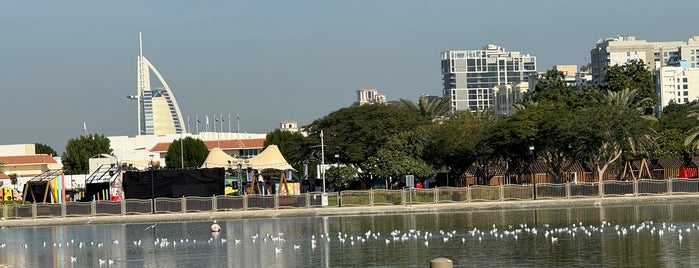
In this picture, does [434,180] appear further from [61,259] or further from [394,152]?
[61,259]

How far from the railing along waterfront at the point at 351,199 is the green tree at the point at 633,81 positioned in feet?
113

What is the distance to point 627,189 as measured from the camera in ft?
235

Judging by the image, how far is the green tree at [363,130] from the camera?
318ft

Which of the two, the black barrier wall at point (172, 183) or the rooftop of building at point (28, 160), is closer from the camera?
the black barrier wall at point (172, 183)

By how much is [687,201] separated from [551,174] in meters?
22.4

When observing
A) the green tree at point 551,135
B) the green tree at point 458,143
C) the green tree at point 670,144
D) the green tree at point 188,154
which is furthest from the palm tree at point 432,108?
the green tree at point 188,154

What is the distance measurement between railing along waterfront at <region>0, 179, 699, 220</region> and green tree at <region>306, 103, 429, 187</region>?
80.0ft

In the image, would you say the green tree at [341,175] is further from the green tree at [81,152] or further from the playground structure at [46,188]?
the green tree at [81,152]

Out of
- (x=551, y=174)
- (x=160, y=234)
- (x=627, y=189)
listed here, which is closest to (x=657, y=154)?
(x=551, y=174)

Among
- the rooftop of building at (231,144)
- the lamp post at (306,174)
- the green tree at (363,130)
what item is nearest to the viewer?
the green tree at (363,130)

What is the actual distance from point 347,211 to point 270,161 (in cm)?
2980

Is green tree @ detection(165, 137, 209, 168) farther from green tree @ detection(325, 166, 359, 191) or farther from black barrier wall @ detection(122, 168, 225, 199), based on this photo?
black barrier wall @ detection(122, 168, 225, 199)

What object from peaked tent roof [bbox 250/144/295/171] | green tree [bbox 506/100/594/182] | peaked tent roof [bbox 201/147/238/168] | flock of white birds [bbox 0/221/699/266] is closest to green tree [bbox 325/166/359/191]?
peaked tent roof [bbox 250/144/295/171]

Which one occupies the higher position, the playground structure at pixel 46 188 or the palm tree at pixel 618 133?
the palm tree at pixel 618 133
